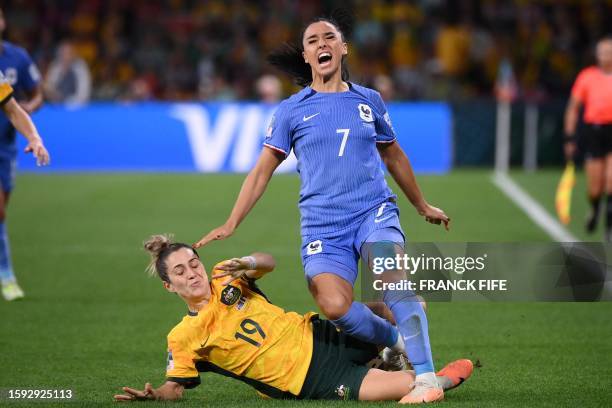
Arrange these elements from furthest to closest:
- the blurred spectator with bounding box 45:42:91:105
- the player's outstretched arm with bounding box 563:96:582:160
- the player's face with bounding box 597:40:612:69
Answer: the blurred spectator with bounding box 45:42:91:105 → the player's outstretched arm with bounding box 563:96:582:160 → the player's face with bounding box 597:40:612:69

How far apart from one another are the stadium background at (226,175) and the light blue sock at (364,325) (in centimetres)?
49

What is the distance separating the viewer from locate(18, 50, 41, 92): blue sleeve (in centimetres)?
957

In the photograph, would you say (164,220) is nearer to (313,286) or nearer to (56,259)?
(56,259)

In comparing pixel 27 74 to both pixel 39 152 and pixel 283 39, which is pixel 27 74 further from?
pixel 283 39

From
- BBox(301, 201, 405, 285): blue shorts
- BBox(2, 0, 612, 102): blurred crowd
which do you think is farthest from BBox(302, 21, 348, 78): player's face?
BBox(2, 0, 612, 102): blurred crowd

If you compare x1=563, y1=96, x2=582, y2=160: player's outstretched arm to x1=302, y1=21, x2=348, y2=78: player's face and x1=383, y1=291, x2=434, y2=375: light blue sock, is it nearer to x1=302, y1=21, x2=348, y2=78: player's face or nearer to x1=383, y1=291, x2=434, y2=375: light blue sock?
x1=302, y1=21, x2=348, y2=78: player's face

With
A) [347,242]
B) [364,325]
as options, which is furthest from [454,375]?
[347,242]

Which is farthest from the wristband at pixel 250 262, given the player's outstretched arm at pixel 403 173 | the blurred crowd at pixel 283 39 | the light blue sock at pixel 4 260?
the blurred crowd at pixel 283 39

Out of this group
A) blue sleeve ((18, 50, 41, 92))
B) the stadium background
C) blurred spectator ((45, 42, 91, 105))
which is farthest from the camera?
blurred spectator ((45, 42, 91, 105))

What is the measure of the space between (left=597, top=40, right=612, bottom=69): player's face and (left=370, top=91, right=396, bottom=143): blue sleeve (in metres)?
6.75

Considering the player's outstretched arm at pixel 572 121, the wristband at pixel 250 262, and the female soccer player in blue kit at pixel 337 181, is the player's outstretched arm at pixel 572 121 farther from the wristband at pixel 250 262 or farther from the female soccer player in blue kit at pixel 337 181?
the wristband at pixel 250 262

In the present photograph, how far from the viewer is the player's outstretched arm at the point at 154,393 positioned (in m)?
5.61

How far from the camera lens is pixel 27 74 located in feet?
31.6

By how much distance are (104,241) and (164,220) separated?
1634 mm
